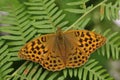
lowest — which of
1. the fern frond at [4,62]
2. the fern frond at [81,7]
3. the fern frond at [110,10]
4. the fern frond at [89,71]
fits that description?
the fern frond at [89,71]

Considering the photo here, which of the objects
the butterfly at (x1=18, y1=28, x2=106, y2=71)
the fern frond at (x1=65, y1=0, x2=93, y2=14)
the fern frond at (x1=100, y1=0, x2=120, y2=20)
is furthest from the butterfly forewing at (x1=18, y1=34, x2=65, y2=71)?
the fern frond at (x1=100, y1=0, x2=120, y2=20)

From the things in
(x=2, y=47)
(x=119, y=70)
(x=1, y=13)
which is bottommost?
(x=119, y=70)

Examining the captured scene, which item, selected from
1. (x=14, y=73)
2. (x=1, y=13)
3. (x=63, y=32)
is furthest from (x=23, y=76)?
(x=1, y=13)

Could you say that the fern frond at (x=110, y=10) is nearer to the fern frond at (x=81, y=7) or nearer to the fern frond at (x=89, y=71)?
the fern frond at (x=81, y=7)

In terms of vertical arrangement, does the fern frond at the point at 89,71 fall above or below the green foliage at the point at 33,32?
below

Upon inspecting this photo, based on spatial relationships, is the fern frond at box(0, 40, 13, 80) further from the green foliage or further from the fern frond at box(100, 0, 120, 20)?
the fern frond at box(100, 0, 120, 20)

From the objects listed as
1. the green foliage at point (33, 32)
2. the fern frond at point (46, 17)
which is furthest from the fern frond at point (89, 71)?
the fern frond at point (46, 17)

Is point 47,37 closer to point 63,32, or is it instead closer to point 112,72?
point 63,32
